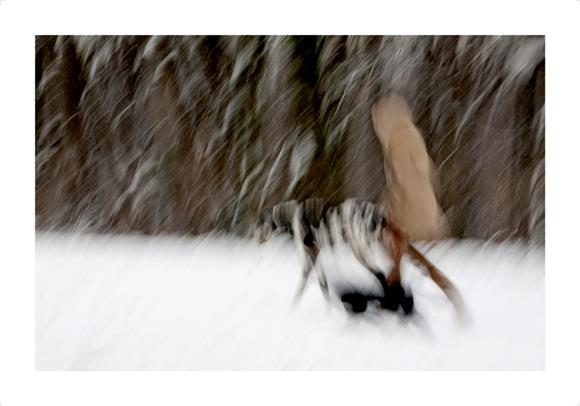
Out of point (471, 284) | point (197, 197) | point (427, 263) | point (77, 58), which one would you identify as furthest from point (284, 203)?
point (77, 58)

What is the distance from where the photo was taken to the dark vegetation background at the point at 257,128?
1375 mm

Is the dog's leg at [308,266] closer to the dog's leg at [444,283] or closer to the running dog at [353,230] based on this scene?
the running dog at [353,230]

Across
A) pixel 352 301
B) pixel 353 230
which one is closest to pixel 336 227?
pixel 353 230

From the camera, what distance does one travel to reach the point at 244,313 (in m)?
1.38

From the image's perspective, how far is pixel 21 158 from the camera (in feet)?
4.53

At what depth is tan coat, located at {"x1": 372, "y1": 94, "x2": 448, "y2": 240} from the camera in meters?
1.38

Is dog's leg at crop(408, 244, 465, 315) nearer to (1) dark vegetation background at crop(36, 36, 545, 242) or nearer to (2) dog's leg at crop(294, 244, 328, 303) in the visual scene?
(1) dark vegetation background at crop(36, 36, 545, 242)

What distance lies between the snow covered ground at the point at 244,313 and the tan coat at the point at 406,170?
0.07 metres

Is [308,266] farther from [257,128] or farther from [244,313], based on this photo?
[257,128]

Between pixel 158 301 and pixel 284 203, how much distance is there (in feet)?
1.13

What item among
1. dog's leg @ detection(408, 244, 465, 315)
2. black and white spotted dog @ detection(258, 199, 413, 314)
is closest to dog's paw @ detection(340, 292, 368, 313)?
black and white spotted dog @ detection(258, 199, 413, 314)

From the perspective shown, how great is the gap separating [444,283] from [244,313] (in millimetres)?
437

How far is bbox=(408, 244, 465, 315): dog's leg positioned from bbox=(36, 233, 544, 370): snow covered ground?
15mm

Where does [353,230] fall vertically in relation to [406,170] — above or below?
below
